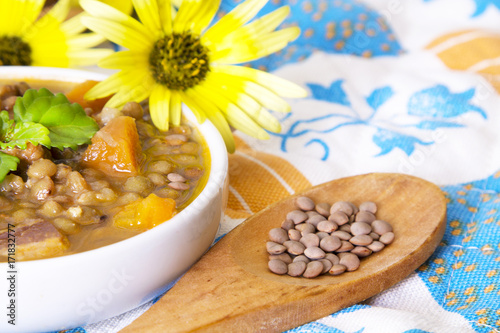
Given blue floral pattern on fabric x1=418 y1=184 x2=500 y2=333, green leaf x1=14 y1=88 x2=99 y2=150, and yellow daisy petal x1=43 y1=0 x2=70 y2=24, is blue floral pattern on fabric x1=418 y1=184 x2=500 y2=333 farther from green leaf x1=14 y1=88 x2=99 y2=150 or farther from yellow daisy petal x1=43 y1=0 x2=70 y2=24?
yellow daisy petal x1=43 y1=0 x2=70 y2=24

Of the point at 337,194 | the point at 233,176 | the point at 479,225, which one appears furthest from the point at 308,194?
the point at 479,225

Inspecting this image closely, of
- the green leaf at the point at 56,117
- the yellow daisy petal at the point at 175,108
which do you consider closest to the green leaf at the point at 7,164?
the green leaf at the point at 56,117

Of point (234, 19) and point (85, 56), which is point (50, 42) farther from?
point (234, 19)

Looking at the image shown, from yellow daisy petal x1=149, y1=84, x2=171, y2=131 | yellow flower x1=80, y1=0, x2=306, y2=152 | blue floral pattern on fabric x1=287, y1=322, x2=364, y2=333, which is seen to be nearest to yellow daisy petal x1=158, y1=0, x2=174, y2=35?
yellow flower x1=80, y1=0, x2=306, y2=152

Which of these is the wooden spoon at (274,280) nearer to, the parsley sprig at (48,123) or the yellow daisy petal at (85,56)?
the parsley sprig at (48,123)

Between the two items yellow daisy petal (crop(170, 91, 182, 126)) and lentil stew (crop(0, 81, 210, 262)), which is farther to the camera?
yellow daisy petal (crop(170, 91, 182, 126))

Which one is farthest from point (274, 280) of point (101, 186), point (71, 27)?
point (71, 27)

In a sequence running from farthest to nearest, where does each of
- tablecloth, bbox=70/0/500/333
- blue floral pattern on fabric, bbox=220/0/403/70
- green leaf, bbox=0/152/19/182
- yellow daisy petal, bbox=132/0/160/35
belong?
blue floral pattern on fabric, bbox=220/0/403/70
yellow daisy petal, bbox=132/0/160/35
tablecloth, bbox=70/0/500/333
green leaf, bbox=0/152/19/182

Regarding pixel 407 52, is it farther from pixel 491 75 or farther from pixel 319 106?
pixel 319 106
